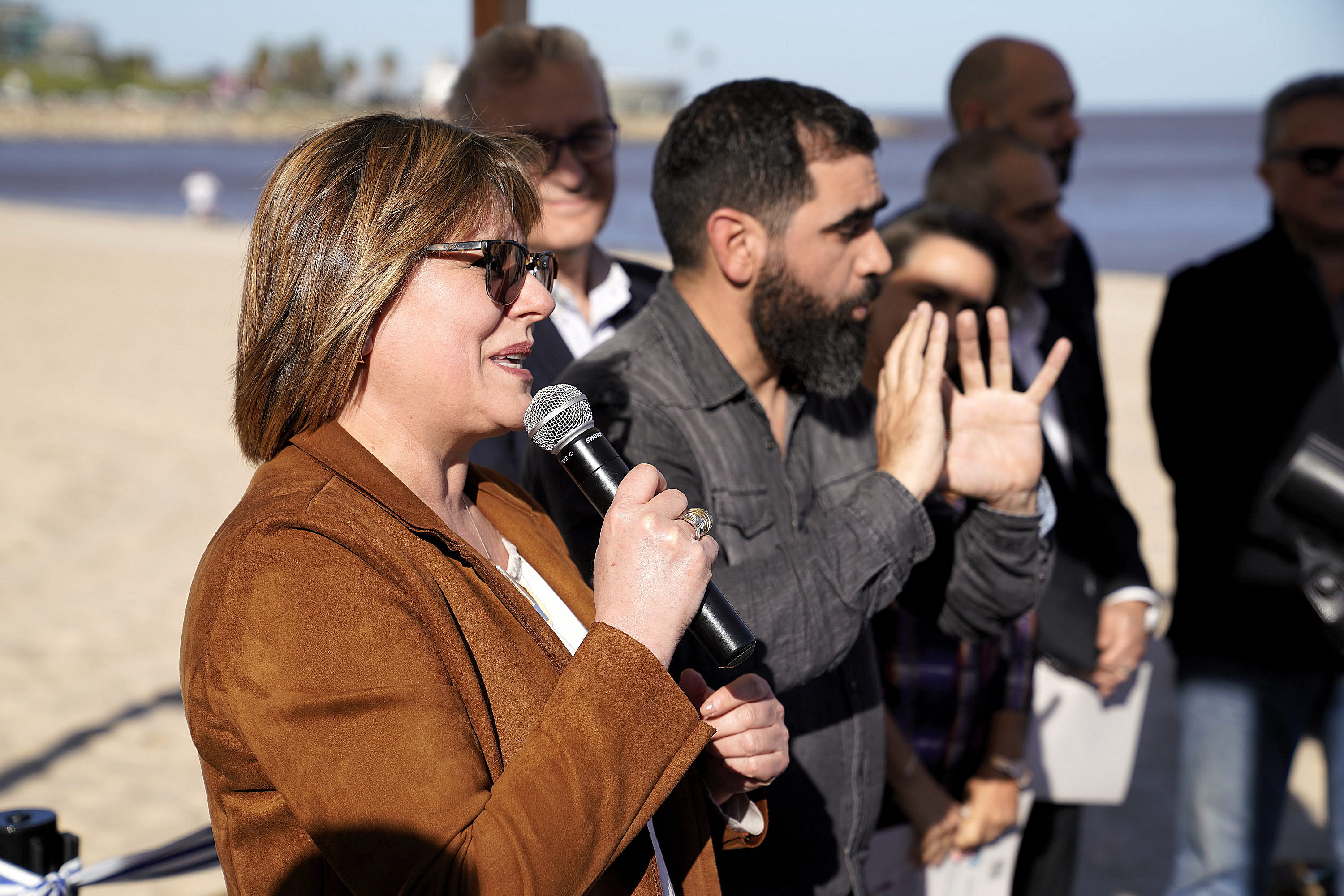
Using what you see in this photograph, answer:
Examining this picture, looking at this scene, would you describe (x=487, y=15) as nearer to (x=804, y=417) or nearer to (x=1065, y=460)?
(x=804, y=417)

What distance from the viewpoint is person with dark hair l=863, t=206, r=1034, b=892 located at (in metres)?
2.80

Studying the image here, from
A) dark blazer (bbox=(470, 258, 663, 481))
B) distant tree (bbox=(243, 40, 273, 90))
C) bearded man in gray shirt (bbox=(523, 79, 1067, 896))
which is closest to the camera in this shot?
bearded man in gray shirt (bbox=(523, 79, 1067, 896))

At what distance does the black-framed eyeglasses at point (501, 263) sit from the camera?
5.24 feet

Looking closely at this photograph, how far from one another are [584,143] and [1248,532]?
2212mm

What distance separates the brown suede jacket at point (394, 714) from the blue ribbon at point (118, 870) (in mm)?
661

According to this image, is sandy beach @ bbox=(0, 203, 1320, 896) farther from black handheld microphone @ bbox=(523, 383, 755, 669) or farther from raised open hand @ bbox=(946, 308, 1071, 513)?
raised open hand @ bbox=(946, 308, 1071, 513)

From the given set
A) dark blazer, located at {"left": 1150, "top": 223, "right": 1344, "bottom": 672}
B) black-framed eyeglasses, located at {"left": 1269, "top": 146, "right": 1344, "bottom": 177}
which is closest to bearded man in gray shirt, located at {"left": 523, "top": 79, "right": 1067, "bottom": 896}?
dark blazer, located at {"left": 1150, "top": 223, "right": 1344, "bottom": 672}

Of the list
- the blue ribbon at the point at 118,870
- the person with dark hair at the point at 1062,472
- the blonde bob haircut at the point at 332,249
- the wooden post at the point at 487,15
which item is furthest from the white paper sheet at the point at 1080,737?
the wooden post at the point at 487,15

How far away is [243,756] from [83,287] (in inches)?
809

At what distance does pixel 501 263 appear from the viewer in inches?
64.3

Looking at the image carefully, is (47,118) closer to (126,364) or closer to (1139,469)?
(126,364)

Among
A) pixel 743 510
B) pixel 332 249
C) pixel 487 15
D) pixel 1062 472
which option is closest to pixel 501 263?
pixel 332 249

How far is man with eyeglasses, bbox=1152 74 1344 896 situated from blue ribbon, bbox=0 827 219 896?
265cm

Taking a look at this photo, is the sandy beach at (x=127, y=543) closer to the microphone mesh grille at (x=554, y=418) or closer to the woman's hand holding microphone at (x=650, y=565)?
the microphone mesh grille at (x=554, y=418)
